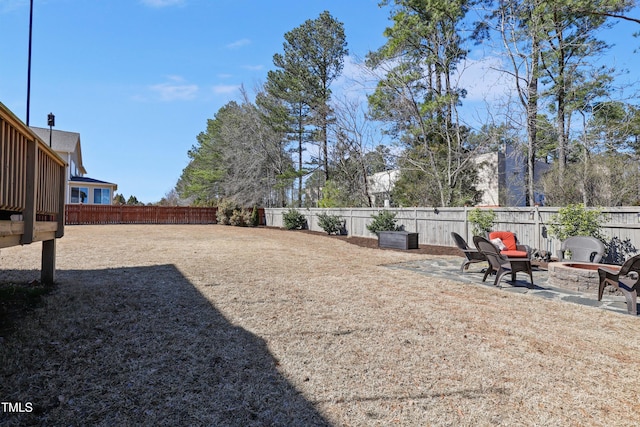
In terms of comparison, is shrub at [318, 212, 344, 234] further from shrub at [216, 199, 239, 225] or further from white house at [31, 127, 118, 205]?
white house at [31, 127, 118, 205]

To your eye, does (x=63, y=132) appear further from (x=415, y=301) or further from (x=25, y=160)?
(x=415, y=301)

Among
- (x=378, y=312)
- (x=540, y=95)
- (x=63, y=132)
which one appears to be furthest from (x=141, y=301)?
(x=63, y=132)

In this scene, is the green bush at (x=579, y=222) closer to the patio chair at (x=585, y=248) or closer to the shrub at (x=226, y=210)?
the patio chair at (x=585, y=248)

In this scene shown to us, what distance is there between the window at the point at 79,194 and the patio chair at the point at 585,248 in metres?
28.9

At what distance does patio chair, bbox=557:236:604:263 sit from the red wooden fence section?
23.6 metres

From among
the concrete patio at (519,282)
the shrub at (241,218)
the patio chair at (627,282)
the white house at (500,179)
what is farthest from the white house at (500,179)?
the patio chair at (627,282)

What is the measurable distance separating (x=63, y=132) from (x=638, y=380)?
3216cm

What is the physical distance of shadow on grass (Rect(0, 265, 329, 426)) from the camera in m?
1.95

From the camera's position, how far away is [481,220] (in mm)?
10008

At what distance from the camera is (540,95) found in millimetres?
12664

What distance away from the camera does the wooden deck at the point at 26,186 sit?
2.58m

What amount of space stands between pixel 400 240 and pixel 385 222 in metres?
1.84

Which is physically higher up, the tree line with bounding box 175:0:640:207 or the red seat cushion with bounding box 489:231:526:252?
the tree line with bounding box 175:0:640:207

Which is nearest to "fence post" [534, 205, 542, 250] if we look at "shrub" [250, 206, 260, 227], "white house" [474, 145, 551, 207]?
"white house" [474, 145, 551, 207]
